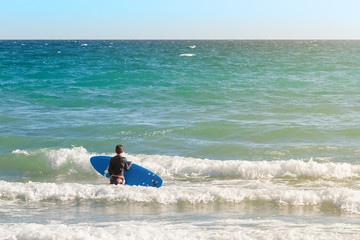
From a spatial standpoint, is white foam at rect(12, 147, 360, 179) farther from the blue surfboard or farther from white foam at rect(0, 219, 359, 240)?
white foam at rect(0, 219, 359, 240)

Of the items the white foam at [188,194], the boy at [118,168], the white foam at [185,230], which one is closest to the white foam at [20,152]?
the white foam at [188,194]

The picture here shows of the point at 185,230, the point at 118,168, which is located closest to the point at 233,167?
the point at 118,168

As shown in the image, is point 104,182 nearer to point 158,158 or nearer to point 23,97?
point 158,158

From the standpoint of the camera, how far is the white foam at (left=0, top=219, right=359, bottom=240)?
7363 mm

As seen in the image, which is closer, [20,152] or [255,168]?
[255,168]

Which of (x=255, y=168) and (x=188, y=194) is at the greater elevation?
(x=255, y=168)

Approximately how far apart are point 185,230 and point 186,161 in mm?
5268

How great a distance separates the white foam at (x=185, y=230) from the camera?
736cm

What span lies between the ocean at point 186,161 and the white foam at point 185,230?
0.8 inches

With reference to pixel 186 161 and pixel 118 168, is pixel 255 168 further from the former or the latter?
pixel 118 168

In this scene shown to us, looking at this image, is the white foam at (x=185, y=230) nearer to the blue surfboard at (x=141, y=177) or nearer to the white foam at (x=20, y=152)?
the blue surfboard at (x=141, y=177)

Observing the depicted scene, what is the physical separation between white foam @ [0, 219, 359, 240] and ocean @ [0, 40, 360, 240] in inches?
0.8

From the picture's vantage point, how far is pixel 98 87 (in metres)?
30.3

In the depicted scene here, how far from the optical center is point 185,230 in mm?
7785
